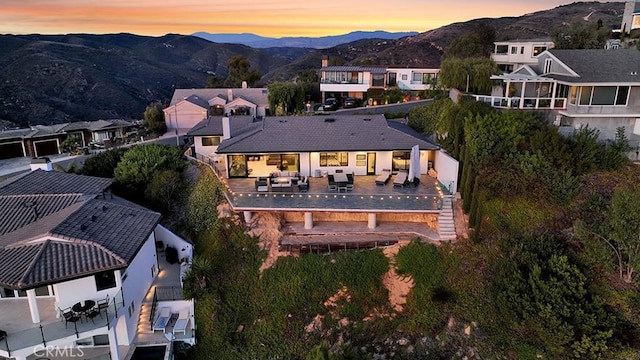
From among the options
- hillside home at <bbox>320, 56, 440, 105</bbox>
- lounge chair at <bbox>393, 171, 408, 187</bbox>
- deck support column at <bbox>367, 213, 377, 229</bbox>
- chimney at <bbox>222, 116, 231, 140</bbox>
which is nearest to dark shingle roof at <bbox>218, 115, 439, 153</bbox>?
chimney at <bbox>222, 116, 231, 140</bbox>

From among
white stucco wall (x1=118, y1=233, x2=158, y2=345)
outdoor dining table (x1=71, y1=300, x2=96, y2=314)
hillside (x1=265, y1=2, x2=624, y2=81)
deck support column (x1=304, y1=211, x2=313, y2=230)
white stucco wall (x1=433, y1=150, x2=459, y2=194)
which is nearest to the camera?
outdoor dining table (x1=71, y1=300, x2=96, y2=314)

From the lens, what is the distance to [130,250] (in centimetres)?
1633

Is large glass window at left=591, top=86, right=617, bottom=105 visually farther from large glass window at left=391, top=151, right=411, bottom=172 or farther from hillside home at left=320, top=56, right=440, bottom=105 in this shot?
hillside home at left=320, top=56, right=440, bottom=105

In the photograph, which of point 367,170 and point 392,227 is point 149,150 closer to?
point 367,170

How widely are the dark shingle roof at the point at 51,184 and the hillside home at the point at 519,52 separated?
3692cm

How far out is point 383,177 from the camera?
2395 cm

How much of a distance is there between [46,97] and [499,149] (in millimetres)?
→ 103005

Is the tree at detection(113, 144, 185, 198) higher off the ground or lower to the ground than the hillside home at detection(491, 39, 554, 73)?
lower

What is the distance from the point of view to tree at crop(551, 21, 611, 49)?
33938mm

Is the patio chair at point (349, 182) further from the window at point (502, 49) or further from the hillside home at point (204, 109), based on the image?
the window at point (502, 49)

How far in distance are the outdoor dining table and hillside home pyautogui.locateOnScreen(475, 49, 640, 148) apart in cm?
2502

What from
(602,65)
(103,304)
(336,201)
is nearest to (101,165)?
(103,304)

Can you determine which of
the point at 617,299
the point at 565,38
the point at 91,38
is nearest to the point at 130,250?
the point at 617,299

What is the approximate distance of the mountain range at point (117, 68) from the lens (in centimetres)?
8656
